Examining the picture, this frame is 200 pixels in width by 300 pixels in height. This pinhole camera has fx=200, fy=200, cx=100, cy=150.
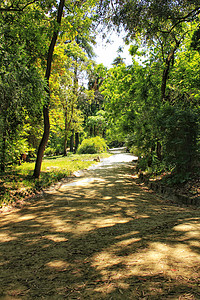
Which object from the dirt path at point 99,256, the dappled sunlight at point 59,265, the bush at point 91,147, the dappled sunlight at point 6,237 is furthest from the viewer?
the bush at point 91,147

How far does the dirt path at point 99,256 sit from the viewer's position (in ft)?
5.66

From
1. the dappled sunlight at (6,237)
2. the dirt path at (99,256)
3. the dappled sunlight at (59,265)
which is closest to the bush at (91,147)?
the dirt path at (99,256)

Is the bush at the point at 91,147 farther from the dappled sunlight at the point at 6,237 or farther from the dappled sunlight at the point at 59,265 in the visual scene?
the dappled sunlight at the point at 59,265

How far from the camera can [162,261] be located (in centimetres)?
207

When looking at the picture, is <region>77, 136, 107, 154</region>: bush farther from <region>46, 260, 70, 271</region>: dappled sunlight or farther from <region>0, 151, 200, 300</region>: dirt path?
<region>46, 260, 70, 271</region>: dappled sunlight

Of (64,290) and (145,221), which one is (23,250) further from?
(145,221)

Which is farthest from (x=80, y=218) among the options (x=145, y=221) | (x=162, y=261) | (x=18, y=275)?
(x=162, y=261)

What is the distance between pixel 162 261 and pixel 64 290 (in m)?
1.01

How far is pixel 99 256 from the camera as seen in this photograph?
240cm

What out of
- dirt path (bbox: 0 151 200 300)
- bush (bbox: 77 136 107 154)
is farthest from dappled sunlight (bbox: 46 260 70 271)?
bush (bbox: 77 136 107 154)

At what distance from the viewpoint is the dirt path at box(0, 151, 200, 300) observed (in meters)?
1.73

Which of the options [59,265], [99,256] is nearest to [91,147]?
[99,256]

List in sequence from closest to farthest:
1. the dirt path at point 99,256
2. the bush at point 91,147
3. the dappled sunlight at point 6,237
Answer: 1. the dirt path at point 99,256
2. the dappled sunlight at point 6,237
3. the bush at point 91,147

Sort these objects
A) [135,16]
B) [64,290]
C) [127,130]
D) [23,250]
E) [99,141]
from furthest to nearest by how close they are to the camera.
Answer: [99,141]
[127,130]
[135,16]
[23,250]
[64,290]
